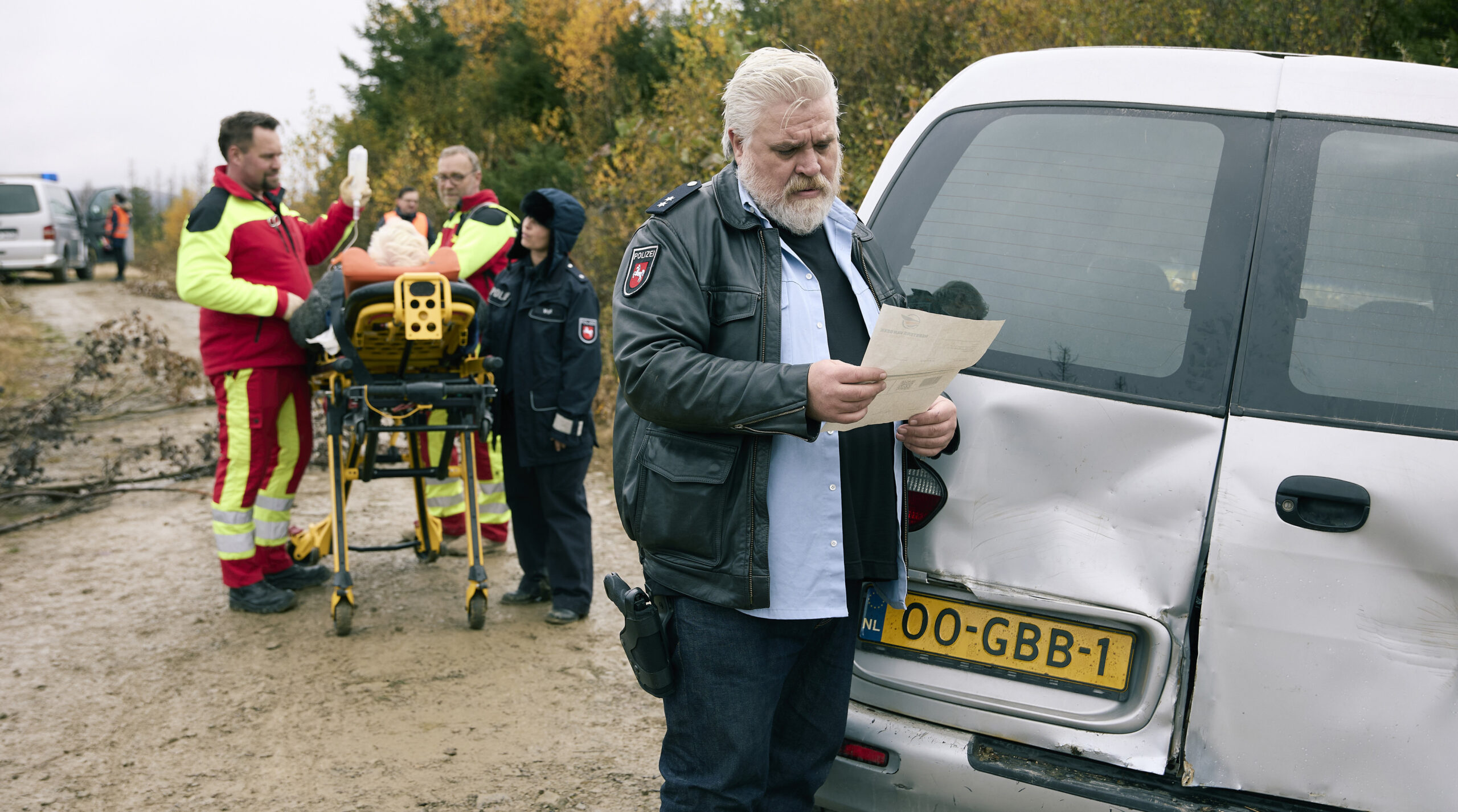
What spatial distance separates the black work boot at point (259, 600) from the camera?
4855 mm

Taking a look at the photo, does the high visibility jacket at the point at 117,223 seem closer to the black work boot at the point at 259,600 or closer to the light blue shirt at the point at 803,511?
the black work boot at the point at 259,600

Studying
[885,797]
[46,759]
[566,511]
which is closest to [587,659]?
[566,511]

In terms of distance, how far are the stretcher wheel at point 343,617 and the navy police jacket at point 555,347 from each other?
0.97m

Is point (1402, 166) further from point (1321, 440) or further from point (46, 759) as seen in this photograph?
point (46, 759)

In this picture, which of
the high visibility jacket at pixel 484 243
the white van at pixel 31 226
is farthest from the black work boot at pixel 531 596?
the white van at pixel 31 226

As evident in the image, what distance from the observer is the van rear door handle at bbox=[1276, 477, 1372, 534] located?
184 cm

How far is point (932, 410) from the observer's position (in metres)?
2.05

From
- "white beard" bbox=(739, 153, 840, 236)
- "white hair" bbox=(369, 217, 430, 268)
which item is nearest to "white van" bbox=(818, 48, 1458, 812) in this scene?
"white beard" bbox=(739, 153, 840, 236)

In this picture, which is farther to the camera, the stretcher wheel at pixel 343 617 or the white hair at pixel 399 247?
the white hair at pixel 399 247

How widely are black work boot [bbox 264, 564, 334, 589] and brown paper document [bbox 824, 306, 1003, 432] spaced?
13.6 ft

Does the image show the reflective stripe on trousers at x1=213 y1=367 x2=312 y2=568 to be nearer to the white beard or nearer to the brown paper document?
the white beard

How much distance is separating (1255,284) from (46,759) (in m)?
3.84

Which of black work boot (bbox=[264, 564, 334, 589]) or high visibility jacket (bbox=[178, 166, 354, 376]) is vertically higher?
high visibility jacket (bbox=[178, 166, 354, 376])

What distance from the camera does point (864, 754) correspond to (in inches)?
87.4
